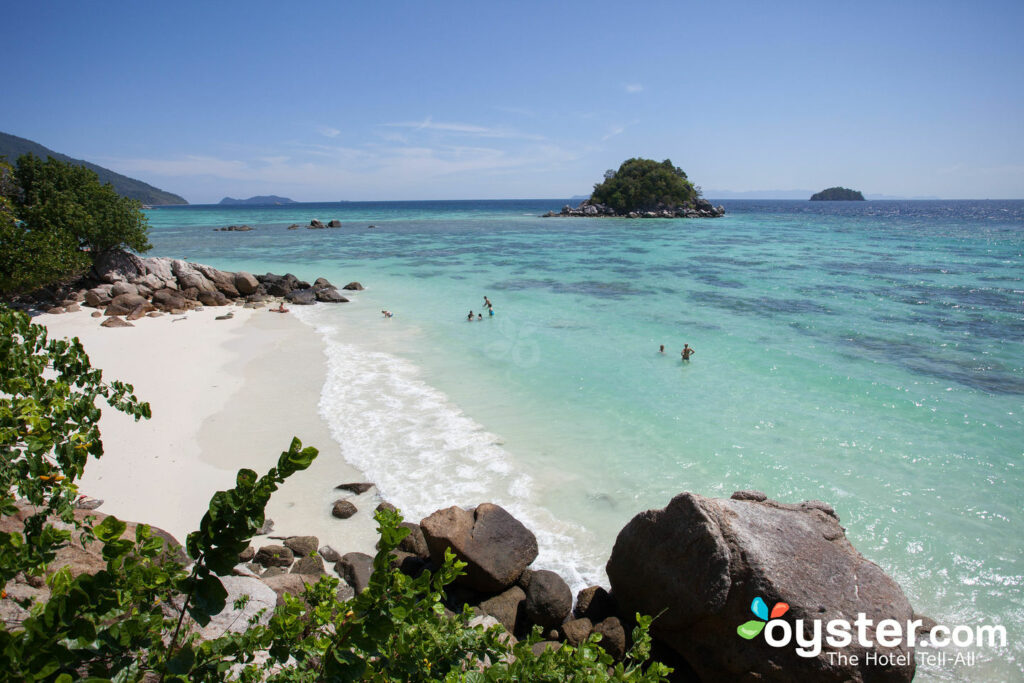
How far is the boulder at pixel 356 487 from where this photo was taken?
856 cm

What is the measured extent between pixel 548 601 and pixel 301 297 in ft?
69.3

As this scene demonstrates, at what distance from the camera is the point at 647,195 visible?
9694 cm

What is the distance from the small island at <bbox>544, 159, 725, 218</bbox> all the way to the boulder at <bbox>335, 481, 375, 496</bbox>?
9169 cm

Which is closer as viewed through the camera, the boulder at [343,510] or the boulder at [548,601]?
the boulder at [548,601]

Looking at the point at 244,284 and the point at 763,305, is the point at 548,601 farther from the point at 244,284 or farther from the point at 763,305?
the point at 244,284

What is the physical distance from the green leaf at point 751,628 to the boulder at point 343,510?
18.0 feet

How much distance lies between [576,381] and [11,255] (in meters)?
20.2

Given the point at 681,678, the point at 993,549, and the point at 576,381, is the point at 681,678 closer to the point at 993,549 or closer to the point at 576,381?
the point at 993,549

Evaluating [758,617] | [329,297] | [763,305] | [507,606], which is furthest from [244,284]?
[758,617]

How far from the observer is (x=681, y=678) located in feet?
17.6

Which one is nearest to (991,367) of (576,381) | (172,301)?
(576,381)

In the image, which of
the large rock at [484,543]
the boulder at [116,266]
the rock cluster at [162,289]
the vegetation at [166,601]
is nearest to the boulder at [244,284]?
the rock cluster at [162,289]

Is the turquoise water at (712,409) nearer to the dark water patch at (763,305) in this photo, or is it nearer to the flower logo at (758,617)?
the dark water patch at (763,305)

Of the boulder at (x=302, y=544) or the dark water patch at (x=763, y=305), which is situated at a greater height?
the dark water patch at (x=763, y=305)
